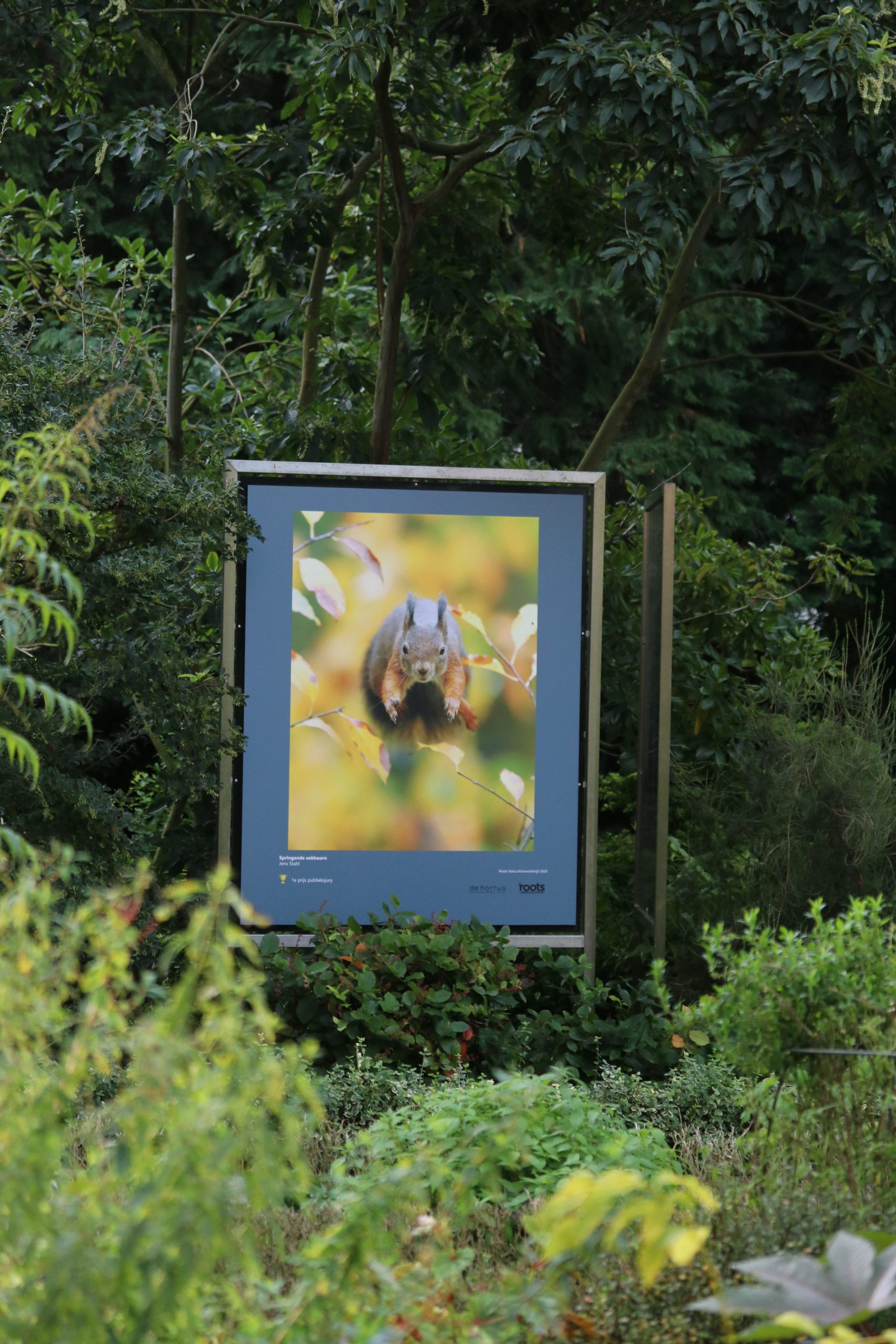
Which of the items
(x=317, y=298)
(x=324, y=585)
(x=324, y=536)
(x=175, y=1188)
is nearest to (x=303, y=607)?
(x=324, y=585)

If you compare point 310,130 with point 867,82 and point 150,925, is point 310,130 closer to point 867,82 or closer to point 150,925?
point 867,82

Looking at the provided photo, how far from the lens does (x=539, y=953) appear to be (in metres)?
5.29

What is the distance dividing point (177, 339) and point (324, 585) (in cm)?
203

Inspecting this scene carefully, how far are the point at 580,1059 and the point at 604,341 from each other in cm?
1095

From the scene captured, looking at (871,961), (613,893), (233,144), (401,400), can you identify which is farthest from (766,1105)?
(233,144)

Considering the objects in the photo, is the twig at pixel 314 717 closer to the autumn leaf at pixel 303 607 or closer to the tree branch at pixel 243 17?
the autumn leaf at pixel 303 607

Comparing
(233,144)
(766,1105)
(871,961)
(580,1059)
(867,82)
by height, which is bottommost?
(580,1059)

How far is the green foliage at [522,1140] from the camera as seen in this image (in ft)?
9.99

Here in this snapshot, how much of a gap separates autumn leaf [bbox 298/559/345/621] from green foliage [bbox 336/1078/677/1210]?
2.21 metres

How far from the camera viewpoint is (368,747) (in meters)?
5.43

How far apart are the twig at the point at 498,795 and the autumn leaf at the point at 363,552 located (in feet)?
2.80

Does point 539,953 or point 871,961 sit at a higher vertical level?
point 871,961

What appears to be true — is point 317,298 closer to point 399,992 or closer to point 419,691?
point 419,691

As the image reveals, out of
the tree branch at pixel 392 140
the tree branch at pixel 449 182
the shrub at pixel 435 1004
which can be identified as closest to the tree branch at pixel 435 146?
the tree branch at pixel 449 182
